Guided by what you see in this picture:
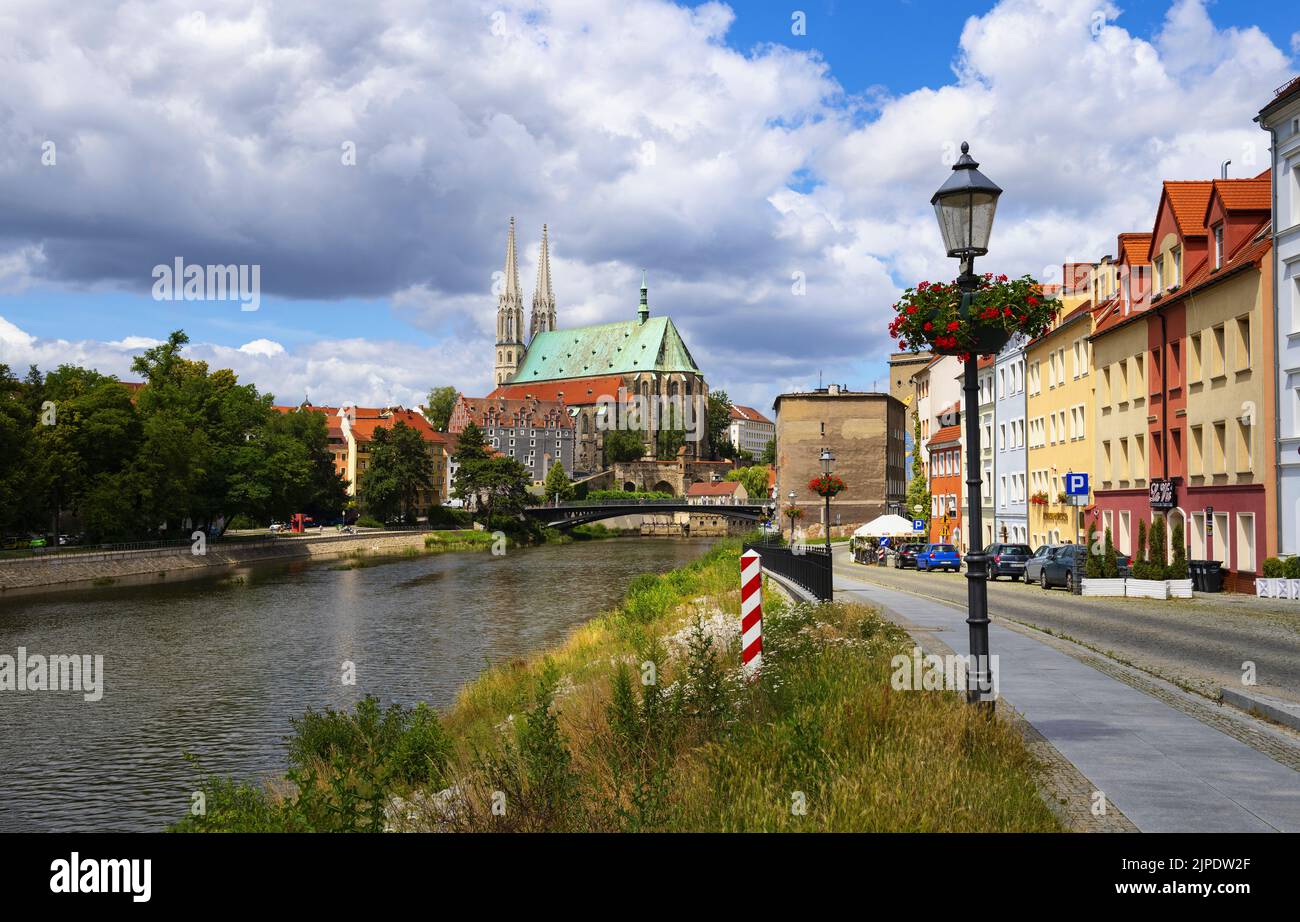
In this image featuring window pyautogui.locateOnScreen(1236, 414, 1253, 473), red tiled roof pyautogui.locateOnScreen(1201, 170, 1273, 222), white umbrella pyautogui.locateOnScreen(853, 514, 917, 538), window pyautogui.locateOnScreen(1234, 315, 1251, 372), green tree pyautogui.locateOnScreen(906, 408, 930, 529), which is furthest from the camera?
green tree pyautogui.locateOnScreen(906, 408, 930, 529)

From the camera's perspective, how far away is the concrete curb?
34.3ft

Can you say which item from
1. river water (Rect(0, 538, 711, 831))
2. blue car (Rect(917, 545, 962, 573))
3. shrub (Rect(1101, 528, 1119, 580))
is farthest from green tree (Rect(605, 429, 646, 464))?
shrub (Rect(1101, 528, 1119, 580))

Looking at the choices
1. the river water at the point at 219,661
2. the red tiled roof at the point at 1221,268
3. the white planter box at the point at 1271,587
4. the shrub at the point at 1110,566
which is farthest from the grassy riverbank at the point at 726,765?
the red tiled roof at the point at 1221,268

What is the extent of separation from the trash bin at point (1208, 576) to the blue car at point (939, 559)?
17.1 m

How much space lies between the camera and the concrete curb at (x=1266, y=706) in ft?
34.3

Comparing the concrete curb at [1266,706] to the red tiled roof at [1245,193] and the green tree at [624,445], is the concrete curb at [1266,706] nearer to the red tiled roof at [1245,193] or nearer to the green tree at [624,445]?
the red tiled roof at [1245,193]

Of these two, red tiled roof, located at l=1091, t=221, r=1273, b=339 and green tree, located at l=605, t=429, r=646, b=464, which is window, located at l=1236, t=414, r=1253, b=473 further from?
green tree, located at l=605, t=429, r=646, b=464

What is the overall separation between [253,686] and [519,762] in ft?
57.0

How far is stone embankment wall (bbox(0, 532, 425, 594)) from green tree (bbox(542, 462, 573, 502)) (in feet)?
249

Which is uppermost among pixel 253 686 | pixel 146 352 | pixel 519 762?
pixel 146 352

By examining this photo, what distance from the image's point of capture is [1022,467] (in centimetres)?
5272

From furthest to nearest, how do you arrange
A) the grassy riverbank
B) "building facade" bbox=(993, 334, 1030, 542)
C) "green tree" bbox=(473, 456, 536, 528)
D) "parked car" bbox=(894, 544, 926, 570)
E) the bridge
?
the bridge < "green tree" bbox=(473, 456, 536, 528) < "building facade" bbox=(993, 334, 1030, 542) < "parked car" bbox=(894, 544, 926, 570) < the grassy riverbank
